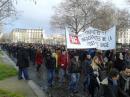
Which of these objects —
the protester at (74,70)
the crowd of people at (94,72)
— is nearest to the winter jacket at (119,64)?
the crowd of people at (94,72)

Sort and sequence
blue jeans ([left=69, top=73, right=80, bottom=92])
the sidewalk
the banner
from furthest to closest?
the banner → blue jeans ([left=69, top=73, right=80, bottom=92]) → the sidewalk

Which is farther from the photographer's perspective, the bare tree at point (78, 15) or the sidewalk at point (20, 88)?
the bare tree at point (78, 15)

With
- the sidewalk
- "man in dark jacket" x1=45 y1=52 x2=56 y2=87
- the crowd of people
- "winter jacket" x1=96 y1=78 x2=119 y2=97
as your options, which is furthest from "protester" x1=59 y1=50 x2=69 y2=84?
"winter jacket" x1=96 y1=78 x2=119 y2=97

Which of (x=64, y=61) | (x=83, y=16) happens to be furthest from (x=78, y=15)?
(x=64, y=61)

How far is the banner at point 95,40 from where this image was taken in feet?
53.4

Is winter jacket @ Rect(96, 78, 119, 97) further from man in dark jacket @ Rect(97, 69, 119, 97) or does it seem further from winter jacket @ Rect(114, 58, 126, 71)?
winter jacket @ Rect(114, 58, 126, 71)

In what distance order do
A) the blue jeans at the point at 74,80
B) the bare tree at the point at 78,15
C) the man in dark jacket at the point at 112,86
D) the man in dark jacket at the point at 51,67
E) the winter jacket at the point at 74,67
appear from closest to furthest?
the man in dark jacket at the point at 112,86 → the winter jacket at the point at 74,67 → the blue jeans at the point at 74,80 → the man in dark jacket at the point at 51,67 → the bare tree at the point at 78,15

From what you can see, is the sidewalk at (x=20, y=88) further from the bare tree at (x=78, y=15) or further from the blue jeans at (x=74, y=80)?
the bare tree at (x=78, y=15)

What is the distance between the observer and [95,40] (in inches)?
648

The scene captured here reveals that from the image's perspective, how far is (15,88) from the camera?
16.9m

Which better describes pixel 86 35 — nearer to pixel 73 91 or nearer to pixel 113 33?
pixel 113 33

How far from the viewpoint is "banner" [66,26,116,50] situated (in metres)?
16.3

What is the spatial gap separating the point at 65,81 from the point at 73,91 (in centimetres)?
350

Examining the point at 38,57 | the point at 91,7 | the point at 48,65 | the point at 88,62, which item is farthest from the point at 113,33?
the point at 91,7
